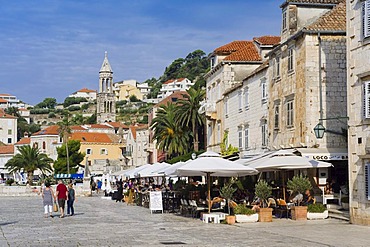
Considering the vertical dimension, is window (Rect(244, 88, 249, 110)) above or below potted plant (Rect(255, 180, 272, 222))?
above

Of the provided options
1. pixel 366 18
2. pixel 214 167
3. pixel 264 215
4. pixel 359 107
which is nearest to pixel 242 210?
pixel 264 215

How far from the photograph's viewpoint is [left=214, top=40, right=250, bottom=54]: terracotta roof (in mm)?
54125

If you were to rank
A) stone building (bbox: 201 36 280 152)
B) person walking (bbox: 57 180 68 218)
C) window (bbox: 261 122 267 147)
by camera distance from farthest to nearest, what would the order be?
stone building (bbox: 201 36 280 152) < window (bbox: 261 122 267 147) < person walking (bbox: 57 180 68 218)

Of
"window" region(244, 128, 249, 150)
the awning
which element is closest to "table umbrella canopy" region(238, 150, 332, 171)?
the awning

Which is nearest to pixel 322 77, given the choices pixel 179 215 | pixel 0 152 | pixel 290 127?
pixel 290 127

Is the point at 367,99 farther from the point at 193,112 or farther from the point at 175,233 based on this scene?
the point at 193,112

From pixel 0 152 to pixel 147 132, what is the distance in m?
70.7

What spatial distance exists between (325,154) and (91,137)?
342ft

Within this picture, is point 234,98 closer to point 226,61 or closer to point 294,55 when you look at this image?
point 226,61

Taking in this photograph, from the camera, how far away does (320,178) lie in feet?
103

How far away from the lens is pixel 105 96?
19662 centimetres

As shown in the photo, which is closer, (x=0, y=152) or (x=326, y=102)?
(x=326, y=102)

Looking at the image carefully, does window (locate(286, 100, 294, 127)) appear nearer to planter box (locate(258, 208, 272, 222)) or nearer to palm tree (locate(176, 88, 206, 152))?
planter box (locate(258, 208, 272, 222))

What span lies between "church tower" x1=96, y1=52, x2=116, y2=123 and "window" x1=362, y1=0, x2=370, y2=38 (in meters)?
170
